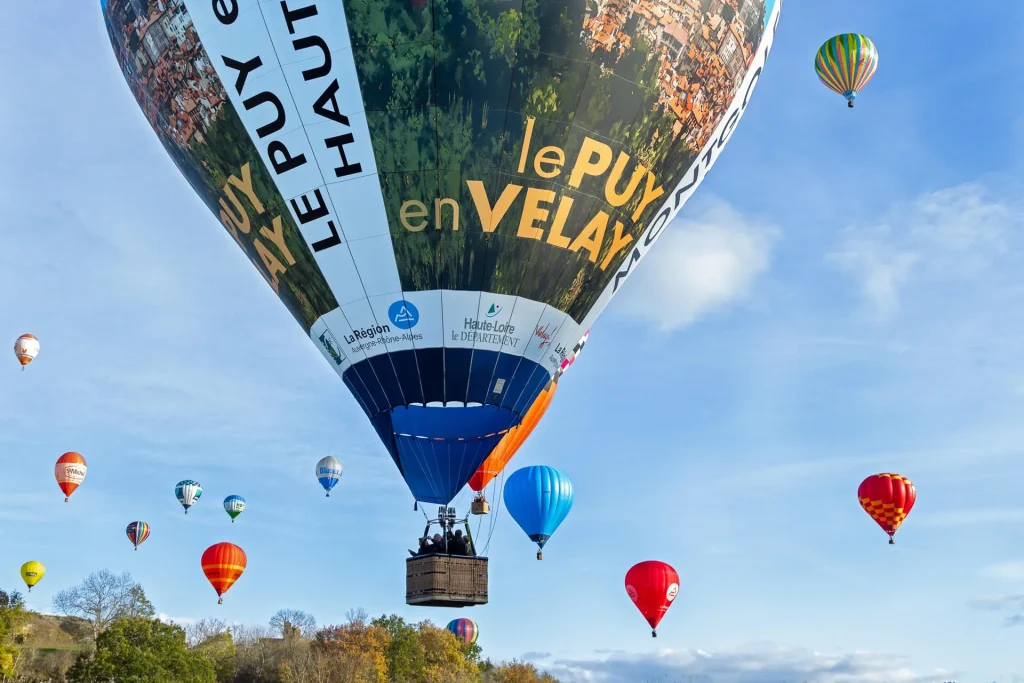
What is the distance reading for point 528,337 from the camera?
15.1 m

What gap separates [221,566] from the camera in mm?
33875

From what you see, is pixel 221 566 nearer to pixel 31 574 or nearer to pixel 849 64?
pixel 31 574

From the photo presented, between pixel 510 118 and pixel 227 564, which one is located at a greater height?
pixel 510 118

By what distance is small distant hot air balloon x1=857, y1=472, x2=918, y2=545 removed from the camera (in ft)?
92.0

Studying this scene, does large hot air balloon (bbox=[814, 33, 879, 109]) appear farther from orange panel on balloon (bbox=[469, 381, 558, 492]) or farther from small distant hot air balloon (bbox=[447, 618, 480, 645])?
small distant hot air balloon (bbox=[447, 618, 480, 645])

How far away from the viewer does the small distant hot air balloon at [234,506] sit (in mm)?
41875

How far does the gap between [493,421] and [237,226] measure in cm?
463

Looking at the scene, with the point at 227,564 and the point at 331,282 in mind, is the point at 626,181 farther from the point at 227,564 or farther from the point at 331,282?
the point at 227,564

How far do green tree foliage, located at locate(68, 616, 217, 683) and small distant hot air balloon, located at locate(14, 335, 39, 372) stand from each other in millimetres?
9534

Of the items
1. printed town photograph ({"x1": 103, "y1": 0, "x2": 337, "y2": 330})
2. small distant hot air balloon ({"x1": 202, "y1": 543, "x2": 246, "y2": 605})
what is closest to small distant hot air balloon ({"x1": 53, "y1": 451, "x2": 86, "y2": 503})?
small distant hot air balloon ({"x1": 202, "y1": 543, "x2": 246, "y2": 605})

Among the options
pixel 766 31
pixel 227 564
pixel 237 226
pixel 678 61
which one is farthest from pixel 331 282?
pixel 227 564

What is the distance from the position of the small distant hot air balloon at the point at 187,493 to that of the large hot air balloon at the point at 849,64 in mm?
28029

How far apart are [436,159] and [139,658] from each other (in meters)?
24.7

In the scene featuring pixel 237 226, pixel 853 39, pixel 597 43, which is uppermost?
pixel 853 39
